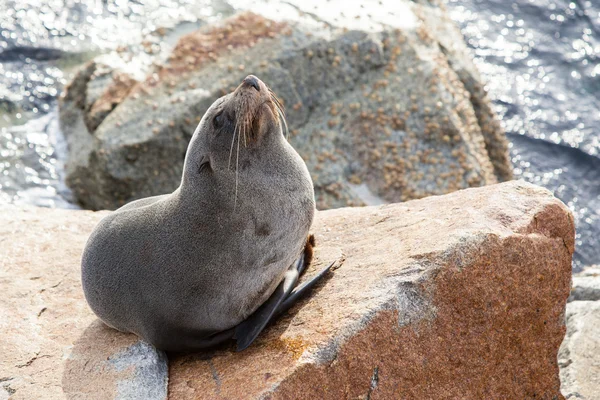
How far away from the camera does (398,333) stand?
4859mm

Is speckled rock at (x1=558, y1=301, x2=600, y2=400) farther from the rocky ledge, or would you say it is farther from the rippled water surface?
the rippled water surface

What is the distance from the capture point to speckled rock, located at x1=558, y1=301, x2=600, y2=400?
609cm

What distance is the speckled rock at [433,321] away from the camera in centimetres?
474

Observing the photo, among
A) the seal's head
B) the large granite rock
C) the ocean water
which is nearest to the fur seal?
the seal's head

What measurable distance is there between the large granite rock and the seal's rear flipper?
4001mm

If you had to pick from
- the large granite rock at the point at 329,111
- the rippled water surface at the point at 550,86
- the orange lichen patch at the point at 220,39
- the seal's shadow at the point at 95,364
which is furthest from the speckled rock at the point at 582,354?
the orange lichen patch at the point at 220,39

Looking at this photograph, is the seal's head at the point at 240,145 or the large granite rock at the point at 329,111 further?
the large granite rock at the point at 329,111

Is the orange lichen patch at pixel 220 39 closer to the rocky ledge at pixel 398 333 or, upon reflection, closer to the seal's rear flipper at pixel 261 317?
the rocky ledge at pixel 398 333

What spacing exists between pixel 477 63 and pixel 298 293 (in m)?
9.11

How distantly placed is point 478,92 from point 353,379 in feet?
21.5

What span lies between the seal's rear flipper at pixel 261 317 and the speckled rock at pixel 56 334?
0.54 metres

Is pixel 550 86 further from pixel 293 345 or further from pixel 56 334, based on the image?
pixel 56 334

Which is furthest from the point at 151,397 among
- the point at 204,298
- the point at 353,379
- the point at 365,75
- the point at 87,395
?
the point at 365,75

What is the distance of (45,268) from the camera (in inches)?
252
